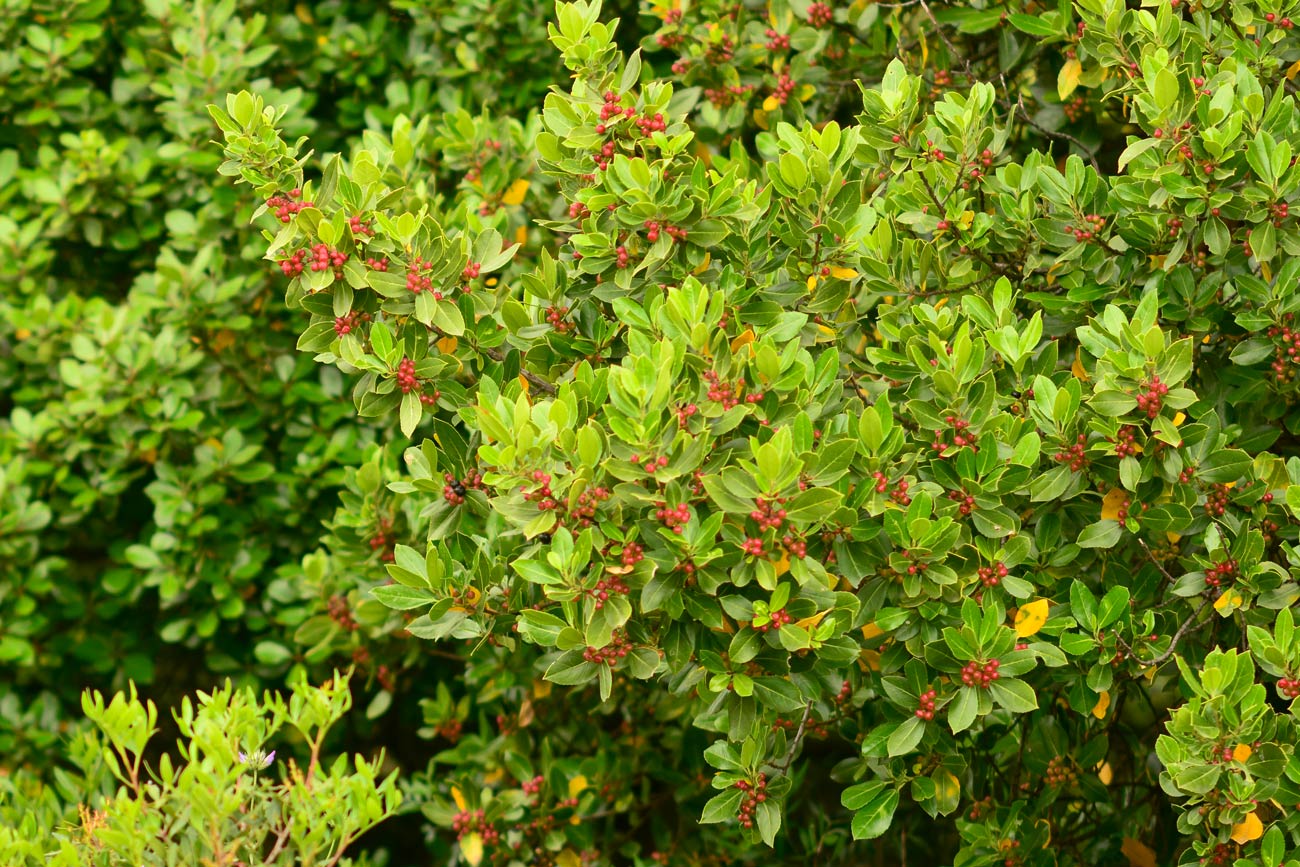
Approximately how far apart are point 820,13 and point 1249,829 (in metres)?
2.40

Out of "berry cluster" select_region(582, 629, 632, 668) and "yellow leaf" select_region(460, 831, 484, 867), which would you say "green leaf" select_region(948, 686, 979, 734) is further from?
"yellow leaf" select_region(460, 831, 484, 867)

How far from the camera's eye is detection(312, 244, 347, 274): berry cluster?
8.74ft

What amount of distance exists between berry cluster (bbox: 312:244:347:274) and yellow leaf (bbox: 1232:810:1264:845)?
211 centimetres

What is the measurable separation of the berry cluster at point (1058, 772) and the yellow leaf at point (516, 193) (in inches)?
85.2

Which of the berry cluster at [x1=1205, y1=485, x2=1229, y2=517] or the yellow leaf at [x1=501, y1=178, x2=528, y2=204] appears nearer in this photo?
the berry cluster at [x1=1205, y1=485, x2=1229, y2=517]

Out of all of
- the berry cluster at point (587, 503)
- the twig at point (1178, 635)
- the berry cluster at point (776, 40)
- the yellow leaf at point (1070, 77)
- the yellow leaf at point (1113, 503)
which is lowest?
the twig at point (1178, 635)

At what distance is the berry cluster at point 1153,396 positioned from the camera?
254 centimetres

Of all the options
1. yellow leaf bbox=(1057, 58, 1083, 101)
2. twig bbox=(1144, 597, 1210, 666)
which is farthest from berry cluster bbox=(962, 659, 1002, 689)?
yellow leaf bbox=(1057, 58, 1083, 101)

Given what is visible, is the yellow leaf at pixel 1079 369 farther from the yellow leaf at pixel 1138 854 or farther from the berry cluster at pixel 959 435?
the yellow leaf at pixel 1138 854

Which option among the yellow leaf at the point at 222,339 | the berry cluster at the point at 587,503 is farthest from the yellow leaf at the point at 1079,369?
the yellow leaf at the point at 222,339

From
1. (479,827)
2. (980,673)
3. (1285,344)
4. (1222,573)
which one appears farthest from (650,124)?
(479,827)

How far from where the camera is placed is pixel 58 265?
197 inches

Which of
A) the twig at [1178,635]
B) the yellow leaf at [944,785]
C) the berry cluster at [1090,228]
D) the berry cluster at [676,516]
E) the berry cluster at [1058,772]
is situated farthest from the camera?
the berry cluster at [1058,772]

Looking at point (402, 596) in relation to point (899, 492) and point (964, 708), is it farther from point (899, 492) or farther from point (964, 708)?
point (964, 708)
